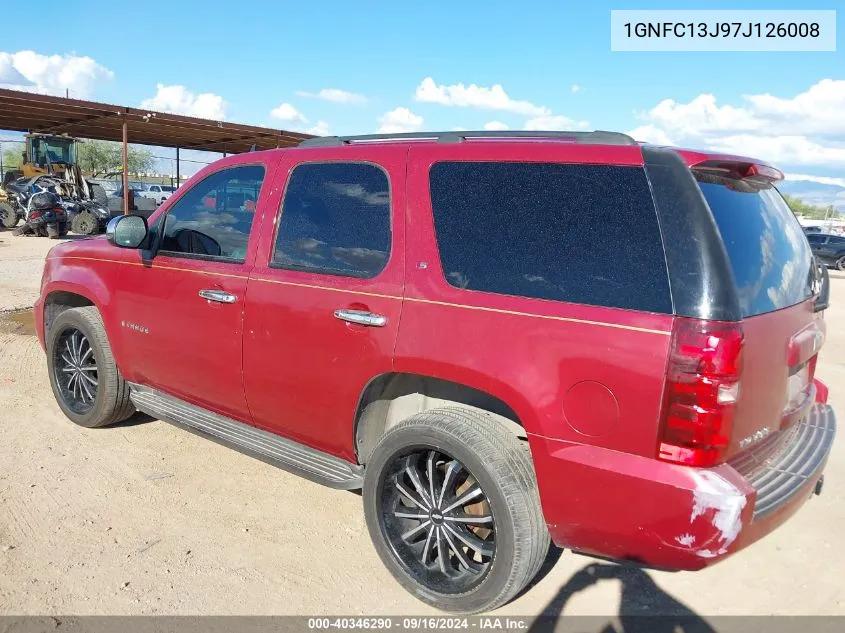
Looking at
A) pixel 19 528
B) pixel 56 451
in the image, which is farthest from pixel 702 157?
pixel 56 451

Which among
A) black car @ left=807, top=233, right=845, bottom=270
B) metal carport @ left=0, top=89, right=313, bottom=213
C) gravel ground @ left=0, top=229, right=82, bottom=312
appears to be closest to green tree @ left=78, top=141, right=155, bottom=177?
metal carport @ left=0, top=89, right=313, bottom=213

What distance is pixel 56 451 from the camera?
4293 mm

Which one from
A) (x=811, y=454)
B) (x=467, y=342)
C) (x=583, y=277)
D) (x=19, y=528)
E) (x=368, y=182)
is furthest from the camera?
(x=19, y=528)

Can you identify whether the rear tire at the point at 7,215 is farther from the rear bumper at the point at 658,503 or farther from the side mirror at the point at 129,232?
the rear bumper at the point at 658,503

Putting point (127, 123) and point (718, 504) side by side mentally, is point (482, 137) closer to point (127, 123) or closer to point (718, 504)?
point (718, 504)

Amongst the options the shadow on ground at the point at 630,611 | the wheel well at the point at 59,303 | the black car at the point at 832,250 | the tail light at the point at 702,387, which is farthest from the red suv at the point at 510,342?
the black car at the point at 832,250

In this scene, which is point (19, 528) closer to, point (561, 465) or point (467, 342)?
point (467, 342)

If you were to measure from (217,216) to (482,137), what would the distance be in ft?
5.55

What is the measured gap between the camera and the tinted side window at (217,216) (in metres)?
3.64

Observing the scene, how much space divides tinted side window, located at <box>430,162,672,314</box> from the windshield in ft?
89.0

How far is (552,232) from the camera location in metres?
2.51

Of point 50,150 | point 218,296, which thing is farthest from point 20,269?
point 50,150

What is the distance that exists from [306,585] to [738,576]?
6.75 ft

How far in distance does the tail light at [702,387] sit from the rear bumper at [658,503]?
0.33ft
